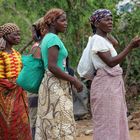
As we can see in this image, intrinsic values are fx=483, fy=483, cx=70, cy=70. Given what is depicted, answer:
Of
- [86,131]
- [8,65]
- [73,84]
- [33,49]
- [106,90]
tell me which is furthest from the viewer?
[86,131]

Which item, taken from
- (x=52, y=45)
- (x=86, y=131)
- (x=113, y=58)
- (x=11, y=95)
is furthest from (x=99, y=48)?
(x=86, y=131)

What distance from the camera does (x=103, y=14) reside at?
4.24 meters

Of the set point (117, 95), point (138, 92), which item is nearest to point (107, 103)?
point (117, 95)

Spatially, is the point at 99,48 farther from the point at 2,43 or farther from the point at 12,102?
the point at 12,102

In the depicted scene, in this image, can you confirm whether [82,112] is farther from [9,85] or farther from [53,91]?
[53,91]

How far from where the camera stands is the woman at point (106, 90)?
414 centimetres

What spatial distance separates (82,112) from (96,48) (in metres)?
3.70

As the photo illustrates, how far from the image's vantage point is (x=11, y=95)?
4895 millimetres

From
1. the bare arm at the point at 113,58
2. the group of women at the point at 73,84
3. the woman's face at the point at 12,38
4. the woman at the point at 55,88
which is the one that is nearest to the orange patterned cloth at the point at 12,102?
the woman's face at the point at 12,38

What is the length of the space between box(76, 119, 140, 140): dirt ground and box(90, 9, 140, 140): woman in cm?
218

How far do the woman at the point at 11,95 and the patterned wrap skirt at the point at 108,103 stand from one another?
0.98m

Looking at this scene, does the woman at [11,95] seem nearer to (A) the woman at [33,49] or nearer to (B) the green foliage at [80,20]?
(A) the woman at [33,49]

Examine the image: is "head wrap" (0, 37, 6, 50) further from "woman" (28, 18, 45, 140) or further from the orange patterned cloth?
"woman" (28, 18, 45, 140)

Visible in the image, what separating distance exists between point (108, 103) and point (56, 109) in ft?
1.57
